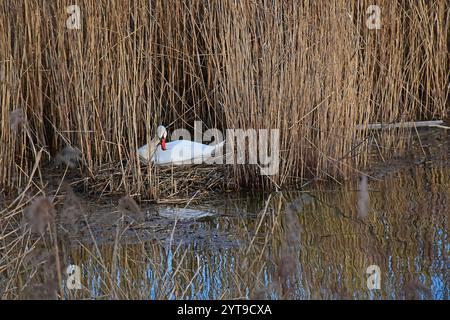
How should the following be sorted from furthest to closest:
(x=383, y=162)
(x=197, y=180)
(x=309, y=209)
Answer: (x=383, y=162), (x=197, y=180), (x=309, y=209)

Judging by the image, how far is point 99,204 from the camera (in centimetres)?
514

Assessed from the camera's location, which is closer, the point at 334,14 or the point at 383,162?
the point at 334,14

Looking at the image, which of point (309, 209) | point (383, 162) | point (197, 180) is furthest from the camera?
point (383, 162)

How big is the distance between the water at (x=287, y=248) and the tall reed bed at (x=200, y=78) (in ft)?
1.27

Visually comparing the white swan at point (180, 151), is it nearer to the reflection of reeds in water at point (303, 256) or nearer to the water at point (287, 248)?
the water at point (287, 248)

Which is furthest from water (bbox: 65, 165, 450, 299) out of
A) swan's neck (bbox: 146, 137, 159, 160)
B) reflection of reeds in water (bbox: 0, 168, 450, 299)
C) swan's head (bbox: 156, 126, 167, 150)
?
swan's head (bbox: 156, 126, 167, 150)

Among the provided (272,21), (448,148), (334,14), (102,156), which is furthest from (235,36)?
(448,148)

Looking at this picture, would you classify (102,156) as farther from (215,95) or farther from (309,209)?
(309,209)

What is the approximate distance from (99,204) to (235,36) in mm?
1332

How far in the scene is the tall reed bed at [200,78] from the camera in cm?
508

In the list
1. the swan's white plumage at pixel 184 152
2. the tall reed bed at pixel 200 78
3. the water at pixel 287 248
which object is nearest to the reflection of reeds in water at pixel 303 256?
the water at pixel 287 248

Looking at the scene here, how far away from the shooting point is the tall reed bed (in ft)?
16.7

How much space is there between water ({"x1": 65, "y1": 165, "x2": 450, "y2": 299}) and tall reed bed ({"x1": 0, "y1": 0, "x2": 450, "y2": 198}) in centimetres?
39

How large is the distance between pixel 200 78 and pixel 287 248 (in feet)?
10.2
